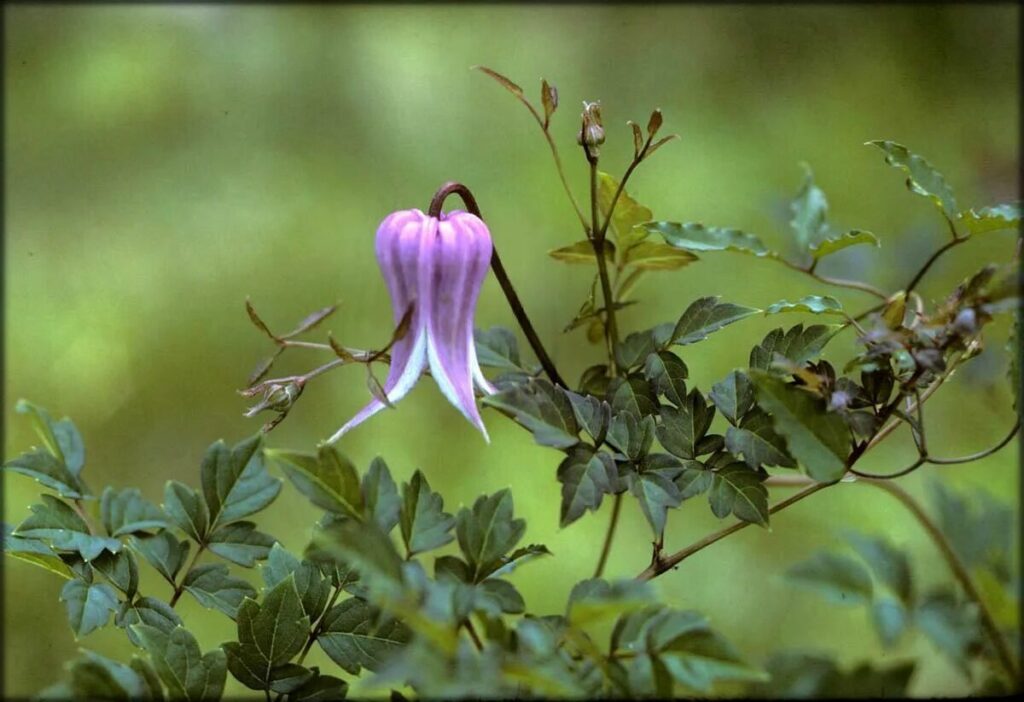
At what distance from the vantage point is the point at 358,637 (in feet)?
1.63

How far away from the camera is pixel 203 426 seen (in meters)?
1.51

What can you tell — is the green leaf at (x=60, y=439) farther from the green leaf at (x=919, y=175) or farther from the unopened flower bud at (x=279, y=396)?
the green leaf at (x=919, y=175)

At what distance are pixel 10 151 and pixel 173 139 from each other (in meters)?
0.31

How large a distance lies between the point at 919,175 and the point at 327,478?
1.25 ft

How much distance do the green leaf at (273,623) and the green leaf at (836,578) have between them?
1.37 ft

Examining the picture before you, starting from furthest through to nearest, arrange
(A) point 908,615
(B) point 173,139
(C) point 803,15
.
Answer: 1. (C) point 803,15
2. (B) point 173,139
3. (A) point 908,615

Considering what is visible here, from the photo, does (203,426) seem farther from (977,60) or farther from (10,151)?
(977,60)

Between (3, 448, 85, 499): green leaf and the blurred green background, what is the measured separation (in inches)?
31.4

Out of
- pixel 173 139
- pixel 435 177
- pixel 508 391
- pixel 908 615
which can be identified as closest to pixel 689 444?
pixel 508 391

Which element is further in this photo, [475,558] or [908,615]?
[908,615]

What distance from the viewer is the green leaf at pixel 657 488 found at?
18.6 inches

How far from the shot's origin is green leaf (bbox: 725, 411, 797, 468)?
49 centimetres

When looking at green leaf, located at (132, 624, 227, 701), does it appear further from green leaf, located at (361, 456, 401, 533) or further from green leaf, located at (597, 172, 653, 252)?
green leaf, located at (597, 172, 653, 252)

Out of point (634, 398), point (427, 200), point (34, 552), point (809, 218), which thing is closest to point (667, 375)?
point (634, 398)
